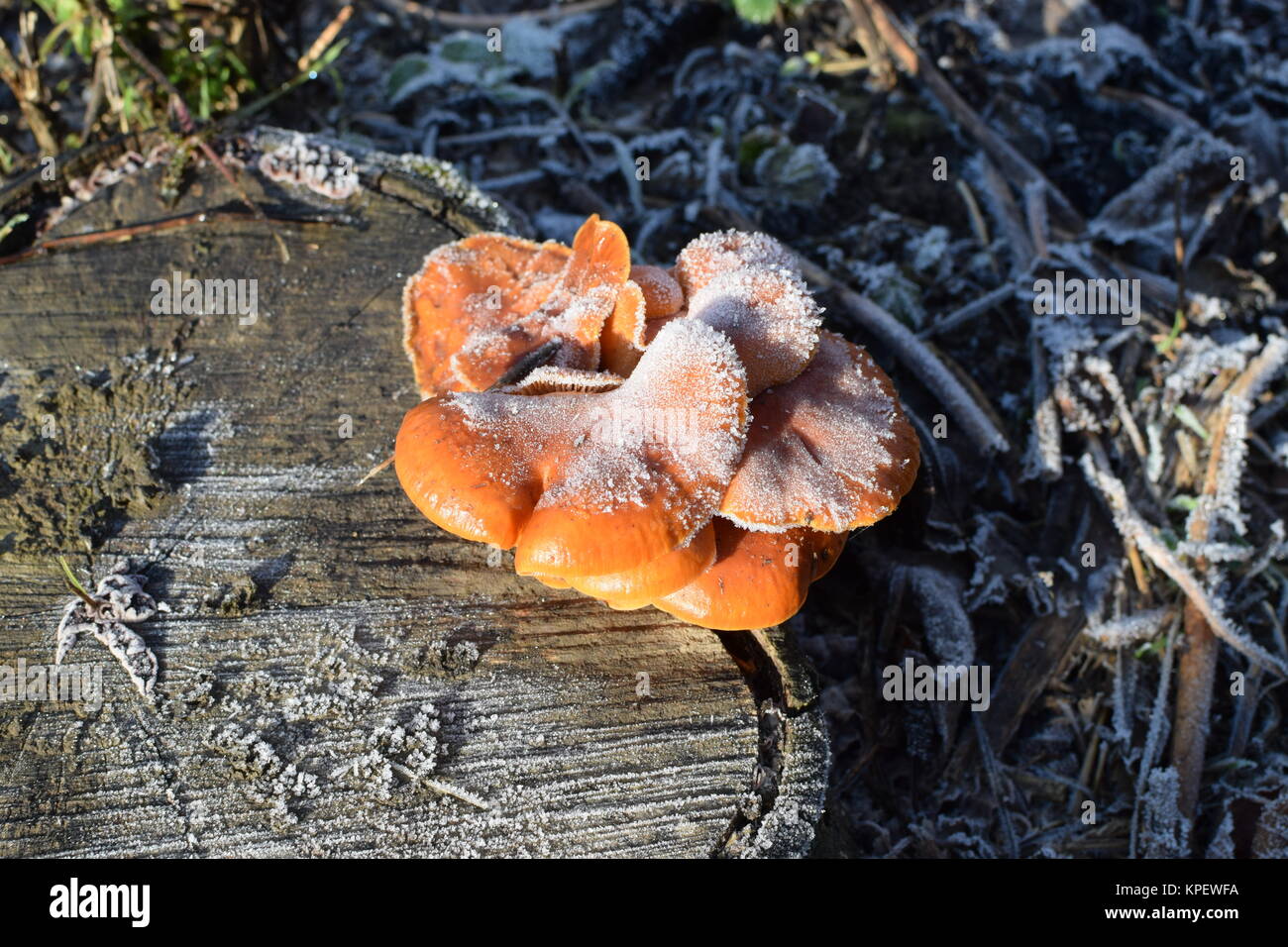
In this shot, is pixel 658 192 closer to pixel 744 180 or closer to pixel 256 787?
pixel 744 180

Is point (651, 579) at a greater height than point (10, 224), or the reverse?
point (10, 224)

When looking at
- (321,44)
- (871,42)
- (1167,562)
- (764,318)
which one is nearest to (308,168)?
(321,44)

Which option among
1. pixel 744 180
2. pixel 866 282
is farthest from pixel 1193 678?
pixel 744 180

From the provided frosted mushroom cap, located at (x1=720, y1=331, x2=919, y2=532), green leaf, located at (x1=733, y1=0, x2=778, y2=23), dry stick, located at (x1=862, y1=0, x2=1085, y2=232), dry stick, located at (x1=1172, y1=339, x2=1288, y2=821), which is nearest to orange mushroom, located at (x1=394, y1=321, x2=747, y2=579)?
frosted mushroom cap, located at (x1=720, y1=331, x2=919, y2=532)

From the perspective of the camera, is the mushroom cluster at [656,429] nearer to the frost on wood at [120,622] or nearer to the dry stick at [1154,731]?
the frost on wood at [120,622]

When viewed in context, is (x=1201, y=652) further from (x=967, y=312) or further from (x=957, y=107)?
(x=957, y=107)

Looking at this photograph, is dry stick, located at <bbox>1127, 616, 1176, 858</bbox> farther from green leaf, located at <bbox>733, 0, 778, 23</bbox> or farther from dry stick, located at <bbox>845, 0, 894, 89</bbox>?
green leaf, located at <bbox>733, 0, 778, 23</bbox>
